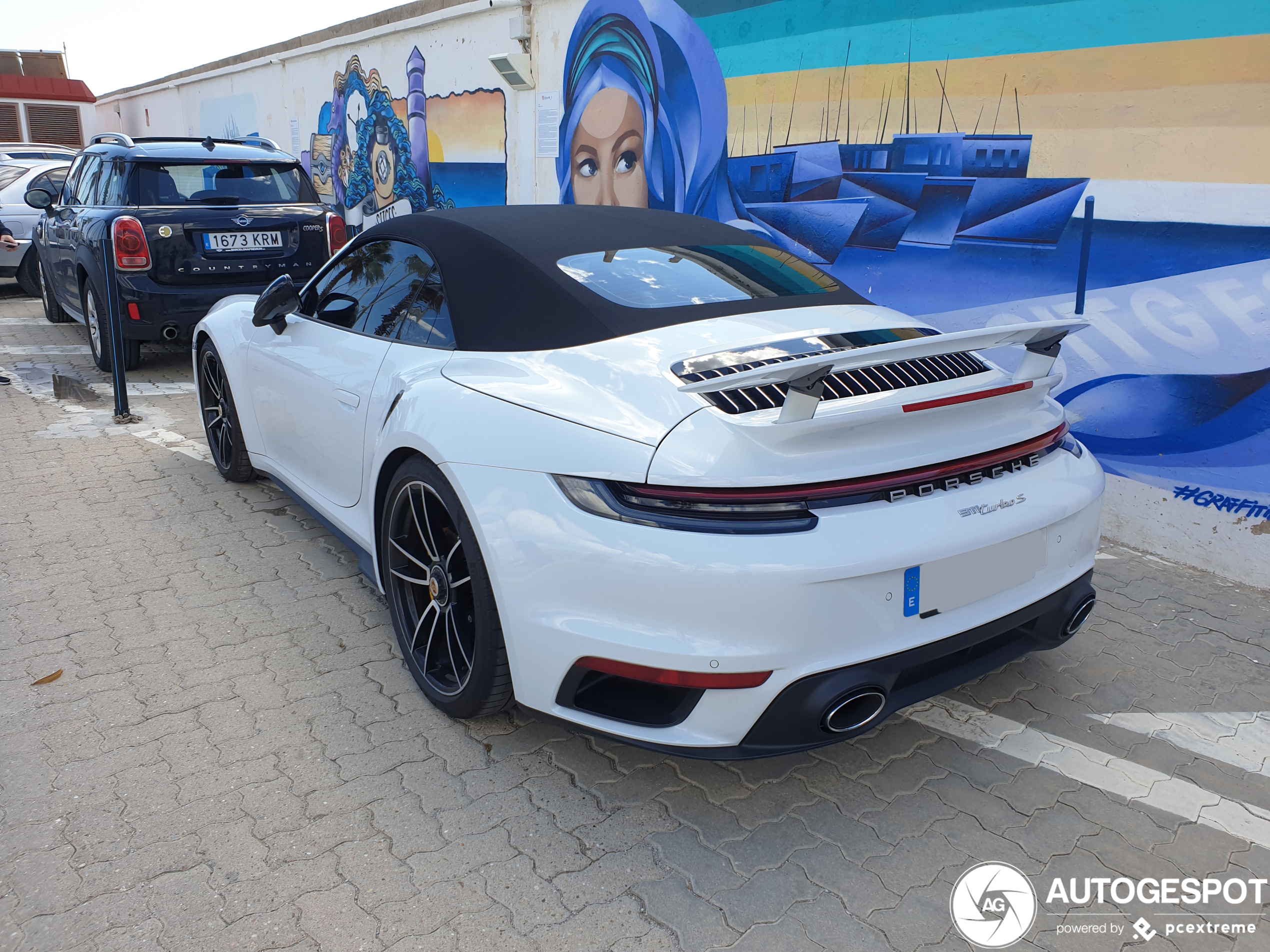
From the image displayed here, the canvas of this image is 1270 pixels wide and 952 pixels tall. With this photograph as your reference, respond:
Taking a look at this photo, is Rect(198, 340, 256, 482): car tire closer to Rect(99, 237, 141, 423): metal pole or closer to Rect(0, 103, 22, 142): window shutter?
Rect(99, 237, 141, 423): metal pole

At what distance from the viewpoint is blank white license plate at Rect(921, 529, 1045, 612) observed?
202 centimetres

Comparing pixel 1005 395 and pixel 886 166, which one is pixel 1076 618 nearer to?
pixel 1005 395

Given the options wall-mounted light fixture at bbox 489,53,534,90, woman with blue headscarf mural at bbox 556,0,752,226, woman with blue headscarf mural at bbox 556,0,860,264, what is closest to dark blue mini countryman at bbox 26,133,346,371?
woman with blue headscarf mural at bbox 556,0,752,226

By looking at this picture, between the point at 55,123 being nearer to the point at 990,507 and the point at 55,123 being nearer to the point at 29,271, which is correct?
the point at 29,271

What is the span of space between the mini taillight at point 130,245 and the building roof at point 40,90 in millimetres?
31693

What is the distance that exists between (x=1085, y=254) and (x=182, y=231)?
5.98 meters

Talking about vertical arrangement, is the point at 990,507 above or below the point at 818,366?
below

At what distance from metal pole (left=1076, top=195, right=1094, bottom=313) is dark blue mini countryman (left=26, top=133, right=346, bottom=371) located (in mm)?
5326

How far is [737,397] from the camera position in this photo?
2.06 meters

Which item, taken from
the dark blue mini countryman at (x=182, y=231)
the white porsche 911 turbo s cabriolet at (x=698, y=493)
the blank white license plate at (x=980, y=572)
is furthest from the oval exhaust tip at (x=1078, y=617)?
the dark blue mini countryman at (x=182, y=231)

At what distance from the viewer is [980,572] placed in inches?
82.7

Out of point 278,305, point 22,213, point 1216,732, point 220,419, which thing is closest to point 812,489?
point 1216,732

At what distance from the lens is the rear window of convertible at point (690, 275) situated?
2.63 m

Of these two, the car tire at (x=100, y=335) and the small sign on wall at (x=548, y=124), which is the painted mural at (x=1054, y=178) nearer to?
the small sign on wall at (x=548, y=124)
